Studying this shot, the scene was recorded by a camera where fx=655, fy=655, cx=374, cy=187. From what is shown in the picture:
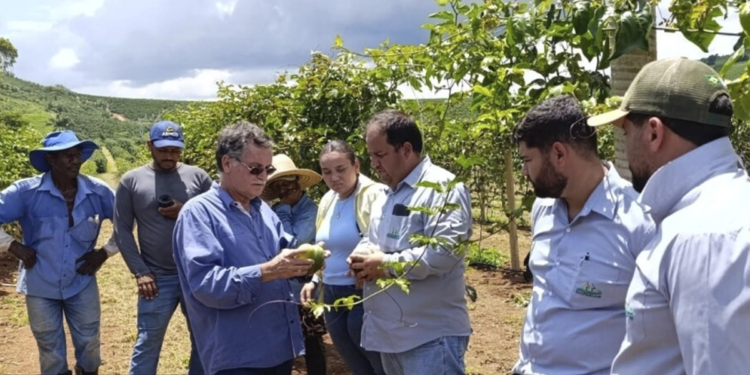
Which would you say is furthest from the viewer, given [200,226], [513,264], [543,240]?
[513,264]

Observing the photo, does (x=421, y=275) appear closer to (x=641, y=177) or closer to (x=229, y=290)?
(x=229, y=290)

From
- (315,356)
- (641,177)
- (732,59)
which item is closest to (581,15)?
(732,59)

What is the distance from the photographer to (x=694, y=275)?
4.16 feet

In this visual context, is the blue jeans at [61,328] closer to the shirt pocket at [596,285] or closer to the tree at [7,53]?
the shirt pocket at [596,285]

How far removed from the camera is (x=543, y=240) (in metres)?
2.19

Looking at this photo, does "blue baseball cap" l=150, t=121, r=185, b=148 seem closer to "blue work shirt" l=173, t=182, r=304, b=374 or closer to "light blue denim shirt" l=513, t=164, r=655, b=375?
"blue work shirt" l=173, t=182, r=304, b=374

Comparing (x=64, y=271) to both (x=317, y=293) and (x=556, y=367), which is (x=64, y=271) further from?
(x=556, y=367)

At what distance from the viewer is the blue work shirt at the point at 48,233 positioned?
4262 millimetres

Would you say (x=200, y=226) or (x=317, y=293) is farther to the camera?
(x=317, y=293)

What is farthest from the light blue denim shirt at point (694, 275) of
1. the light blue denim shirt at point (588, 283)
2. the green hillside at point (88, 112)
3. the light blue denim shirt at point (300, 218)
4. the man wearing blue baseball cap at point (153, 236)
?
the green hillside at point (88, 112)

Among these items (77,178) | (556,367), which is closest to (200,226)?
(556,367)

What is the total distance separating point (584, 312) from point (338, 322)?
6.42ft

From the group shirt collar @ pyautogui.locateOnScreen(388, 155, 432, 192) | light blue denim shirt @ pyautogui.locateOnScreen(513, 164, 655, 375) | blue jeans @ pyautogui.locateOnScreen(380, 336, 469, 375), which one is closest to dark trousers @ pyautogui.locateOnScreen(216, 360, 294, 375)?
blue jeans @ pyautogui.locateOnScreen(380, 336, 469, 375)

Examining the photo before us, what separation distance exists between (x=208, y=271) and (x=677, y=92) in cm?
185
